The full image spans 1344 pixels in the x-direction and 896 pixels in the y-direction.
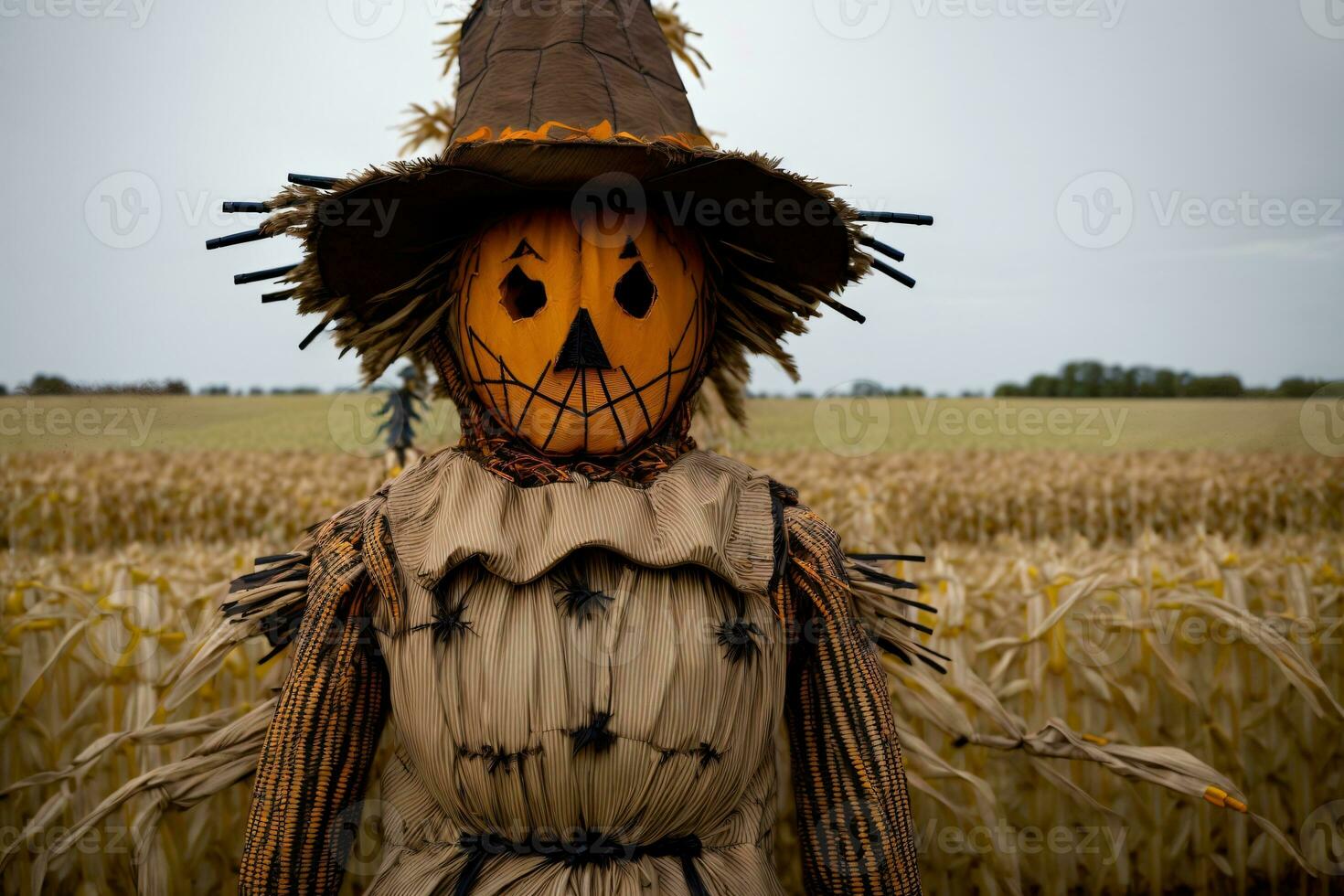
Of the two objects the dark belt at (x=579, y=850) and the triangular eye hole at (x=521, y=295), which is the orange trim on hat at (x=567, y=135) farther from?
the dark belt at (x=579, y=850)

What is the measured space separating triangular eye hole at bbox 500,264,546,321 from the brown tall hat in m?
0.15

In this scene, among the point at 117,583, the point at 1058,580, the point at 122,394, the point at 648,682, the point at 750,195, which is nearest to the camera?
the point at 648,682

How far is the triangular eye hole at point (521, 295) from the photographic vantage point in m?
1.86

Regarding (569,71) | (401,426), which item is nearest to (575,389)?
(569,71)

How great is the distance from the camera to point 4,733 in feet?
9.90

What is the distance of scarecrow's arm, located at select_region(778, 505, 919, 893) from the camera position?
1.92 meters

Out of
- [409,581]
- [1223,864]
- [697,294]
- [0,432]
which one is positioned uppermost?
[697,294]

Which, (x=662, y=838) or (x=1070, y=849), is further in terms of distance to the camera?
(x=1070, y=849)

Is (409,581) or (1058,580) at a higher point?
(409,581)

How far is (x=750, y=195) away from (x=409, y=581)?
1000mm

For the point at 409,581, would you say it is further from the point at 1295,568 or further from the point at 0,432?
the point at 1295,568

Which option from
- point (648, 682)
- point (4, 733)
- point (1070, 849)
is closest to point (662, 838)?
point (648, 682)

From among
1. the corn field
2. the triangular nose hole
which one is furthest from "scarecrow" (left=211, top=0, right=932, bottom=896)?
the corn field

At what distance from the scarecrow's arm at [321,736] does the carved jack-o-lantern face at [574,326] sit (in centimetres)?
38
